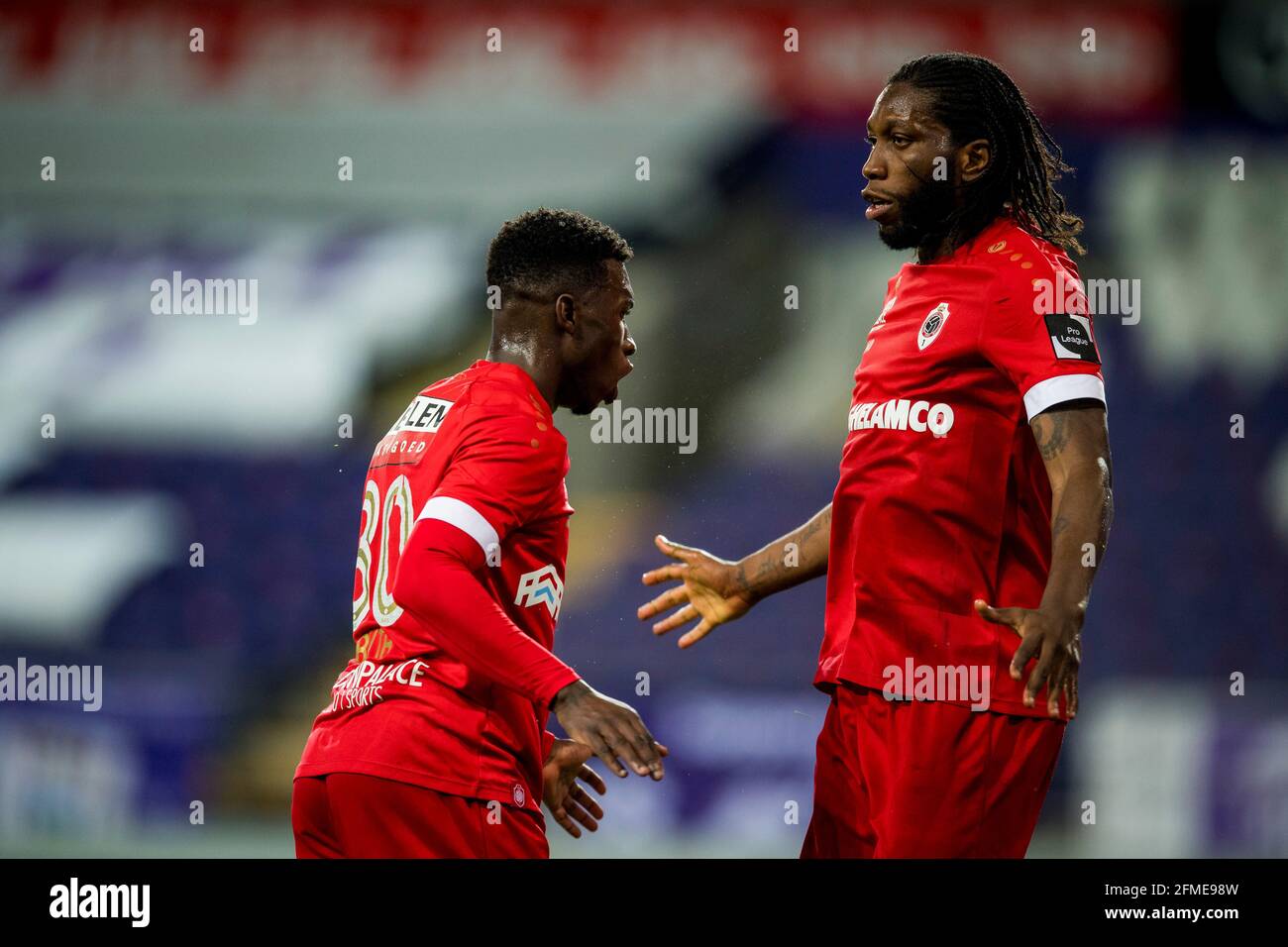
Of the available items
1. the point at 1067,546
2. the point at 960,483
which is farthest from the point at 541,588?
the point at 1067,546

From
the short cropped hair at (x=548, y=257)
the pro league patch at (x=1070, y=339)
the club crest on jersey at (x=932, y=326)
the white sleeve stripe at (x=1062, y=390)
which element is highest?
the short cropped hair at (x=548, y=257)

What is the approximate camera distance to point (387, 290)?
5.64m

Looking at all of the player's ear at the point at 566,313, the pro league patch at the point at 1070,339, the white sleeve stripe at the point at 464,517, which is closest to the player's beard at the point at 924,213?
the pro league patch at the point at 1070,339

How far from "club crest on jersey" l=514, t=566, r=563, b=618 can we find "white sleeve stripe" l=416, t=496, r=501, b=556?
7.5 inches

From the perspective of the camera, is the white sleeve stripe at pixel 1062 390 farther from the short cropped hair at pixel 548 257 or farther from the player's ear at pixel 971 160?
the short cropped hair at pixel 548 257

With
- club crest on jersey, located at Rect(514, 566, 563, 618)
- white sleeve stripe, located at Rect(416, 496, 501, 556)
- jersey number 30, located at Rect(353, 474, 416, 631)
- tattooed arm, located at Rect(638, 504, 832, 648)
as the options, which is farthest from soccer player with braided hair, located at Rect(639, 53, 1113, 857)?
A: jersey number 30, located at Rect(353, 474, 416, 631)

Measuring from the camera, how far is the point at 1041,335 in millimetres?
2406

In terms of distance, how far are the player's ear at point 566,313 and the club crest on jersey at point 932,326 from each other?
65cm

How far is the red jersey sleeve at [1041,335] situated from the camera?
2377mm

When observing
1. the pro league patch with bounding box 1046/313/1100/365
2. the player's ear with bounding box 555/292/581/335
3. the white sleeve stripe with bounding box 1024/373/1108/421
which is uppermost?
the player's ear with bounding box 555/292/581/335

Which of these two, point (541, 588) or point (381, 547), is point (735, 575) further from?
point (381, 547)

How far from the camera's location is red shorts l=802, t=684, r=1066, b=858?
2453 mm

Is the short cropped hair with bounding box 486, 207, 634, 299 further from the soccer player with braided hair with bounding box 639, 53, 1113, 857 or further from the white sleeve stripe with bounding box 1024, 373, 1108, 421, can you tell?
the white sleeve stripe with bounding box 1024, 373, 1108, 421
